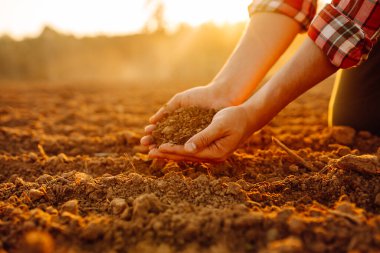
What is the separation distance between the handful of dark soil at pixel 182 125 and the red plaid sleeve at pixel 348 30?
25.3 inches

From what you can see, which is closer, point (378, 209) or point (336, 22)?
point (378, 209)

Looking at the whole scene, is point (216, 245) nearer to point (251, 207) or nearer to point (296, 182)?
point (251, 207)

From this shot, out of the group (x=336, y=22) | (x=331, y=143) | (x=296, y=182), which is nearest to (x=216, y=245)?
(x=296, y=182)

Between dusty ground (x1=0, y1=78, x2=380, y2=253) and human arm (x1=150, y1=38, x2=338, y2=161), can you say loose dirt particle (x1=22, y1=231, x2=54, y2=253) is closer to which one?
dusty ground (x1=0, y1=78, x2=380, y2=253)

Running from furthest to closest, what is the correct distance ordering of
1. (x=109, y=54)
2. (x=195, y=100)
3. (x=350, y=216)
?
(x=109, y=54) < (x=195, y=100) < (x=350, y=216)

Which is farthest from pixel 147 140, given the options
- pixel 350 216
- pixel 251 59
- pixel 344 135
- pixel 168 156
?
pixel 344 135

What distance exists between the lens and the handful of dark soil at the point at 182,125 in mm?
1644

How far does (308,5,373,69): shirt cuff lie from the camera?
142 centimetres

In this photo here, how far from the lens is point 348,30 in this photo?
4.69ft

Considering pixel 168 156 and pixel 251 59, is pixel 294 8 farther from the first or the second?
pixel 168 156

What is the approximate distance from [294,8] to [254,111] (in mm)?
765

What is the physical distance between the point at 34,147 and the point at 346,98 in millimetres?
2188

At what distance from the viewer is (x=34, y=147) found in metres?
2.35

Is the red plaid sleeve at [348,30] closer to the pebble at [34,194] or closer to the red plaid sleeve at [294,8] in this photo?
the red plaid sleeve at [294,8]
